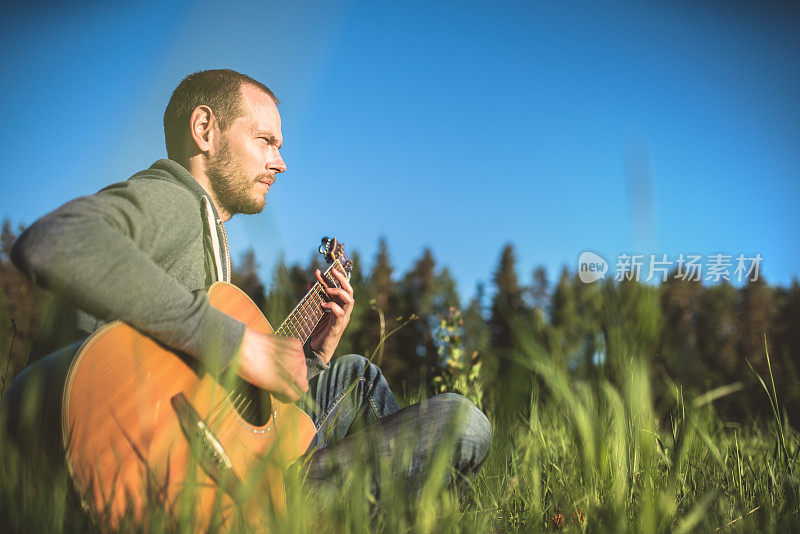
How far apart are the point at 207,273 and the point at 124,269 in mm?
505

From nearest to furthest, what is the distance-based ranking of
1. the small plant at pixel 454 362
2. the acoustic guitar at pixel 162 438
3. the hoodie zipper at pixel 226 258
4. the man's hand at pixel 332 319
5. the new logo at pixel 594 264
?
the new logo at pixel 594 264 → the acoustic guitar at pixel 162 438 → the hoodie zipper at pixel 226 258 → the man's hand at pixel 332 319 → the small plant at pixel 454 362

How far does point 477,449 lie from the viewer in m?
1.85

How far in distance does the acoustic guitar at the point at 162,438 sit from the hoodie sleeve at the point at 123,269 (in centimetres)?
8

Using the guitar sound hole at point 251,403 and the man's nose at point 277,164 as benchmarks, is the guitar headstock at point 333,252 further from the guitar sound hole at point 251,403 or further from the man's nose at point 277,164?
the guitar sound hole at point 251,403

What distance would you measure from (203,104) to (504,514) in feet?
6.54

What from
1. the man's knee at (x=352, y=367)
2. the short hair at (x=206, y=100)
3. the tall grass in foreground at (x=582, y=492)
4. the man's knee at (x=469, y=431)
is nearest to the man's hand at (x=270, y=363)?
the tall grass in foreground at (x=582, y=492)

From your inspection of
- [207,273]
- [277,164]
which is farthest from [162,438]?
[277,164]

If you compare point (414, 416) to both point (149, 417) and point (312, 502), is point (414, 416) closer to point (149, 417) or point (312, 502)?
point (312, 502)

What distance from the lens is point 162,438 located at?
55.2 inches

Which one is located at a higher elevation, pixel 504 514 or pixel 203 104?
pixel 203 104

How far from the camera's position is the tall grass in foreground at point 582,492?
3.62 ft

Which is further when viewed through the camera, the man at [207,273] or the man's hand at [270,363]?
the man's hand at [270,363]

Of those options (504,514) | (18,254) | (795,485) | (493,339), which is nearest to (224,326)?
(18,254)

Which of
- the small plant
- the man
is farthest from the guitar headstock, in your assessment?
the small plant
